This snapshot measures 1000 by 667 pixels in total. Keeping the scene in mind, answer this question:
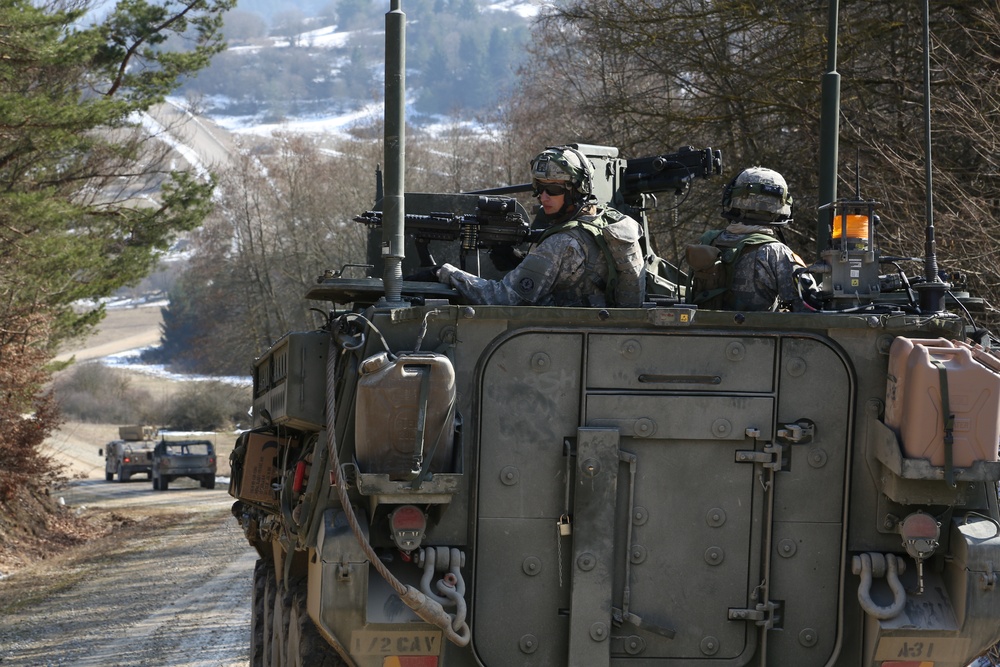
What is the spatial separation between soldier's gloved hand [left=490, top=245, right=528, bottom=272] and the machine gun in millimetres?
45

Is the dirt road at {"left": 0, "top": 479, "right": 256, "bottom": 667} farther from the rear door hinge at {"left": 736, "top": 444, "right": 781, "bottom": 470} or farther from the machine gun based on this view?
the rear door hinge at {"left": 736, "top": 444, "right": 781, "bottom": 470}

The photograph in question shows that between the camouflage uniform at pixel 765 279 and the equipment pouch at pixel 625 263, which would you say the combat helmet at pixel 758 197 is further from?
the equipment pouch at pixel 625 263

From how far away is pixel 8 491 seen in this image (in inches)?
784

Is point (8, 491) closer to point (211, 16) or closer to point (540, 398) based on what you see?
point (211, 16)

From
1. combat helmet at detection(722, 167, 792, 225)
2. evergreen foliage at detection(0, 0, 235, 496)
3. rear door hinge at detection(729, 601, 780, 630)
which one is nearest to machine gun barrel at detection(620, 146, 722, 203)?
combat helmet at detection(722, 167, 792, 225)

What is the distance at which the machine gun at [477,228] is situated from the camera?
8594mm

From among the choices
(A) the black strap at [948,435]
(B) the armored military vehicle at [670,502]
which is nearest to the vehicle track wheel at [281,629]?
(B) the armored military vehicle at [670,502]

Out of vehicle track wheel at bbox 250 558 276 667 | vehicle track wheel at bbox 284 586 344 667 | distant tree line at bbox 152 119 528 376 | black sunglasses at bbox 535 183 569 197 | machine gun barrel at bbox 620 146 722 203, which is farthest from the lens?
distant tree line at bbox 152 119 528 376

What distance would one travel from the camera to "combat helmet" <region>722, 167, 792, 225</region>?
6625 millimetres

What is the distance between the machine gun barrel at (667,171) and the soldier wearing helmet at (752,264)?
2918 millimetres

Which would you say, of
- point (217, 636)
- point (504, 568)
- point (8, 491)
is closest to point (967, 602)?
point (504, 568)

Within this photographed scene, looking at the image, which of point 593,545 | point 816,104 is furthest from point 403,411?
point 816,104

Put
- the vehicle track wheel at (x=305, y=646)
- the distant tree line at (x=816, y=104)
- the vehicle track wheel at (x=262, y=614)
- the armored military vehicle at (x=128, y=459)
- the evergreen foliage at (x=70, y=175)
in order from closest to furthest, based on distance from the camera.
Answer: the vehicle track wheel at (x=305, y=646), the vehicle track wheel at (x=262, y=614), the distant tree line at (x=816, y=104), the evergreen foliage at (x=70, y=175), the armored military vehicle at (x=128, y=459)

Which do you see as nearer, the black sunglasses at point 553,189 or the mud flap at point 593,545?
the mud flap at point 593,545
